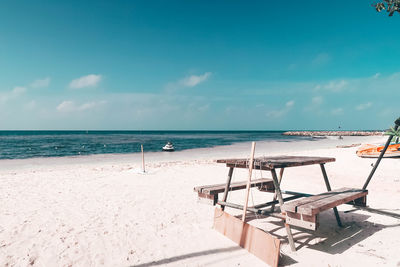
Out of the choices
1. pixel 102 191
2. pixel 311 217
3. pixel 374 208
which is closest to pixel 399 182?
→ pixel 374 208

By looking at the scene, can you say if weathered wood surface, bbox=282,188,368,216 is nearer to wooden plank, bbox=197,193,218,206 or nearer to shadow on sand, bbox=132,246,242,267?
shadow on sand, bbox=132,246,242,267

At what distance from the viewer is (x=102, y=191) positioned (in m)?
9.34

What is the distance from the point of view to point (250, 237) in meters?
4.68

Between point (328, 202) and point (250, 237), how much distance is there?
1513 mm

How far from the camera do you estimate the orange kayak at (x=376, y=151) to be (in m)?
15.9

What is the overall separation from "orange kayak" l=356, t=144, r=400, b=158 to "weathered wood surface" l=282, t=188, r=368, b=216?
13.0 meters

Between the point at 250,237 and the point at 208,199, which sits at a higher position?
the point at 208,199

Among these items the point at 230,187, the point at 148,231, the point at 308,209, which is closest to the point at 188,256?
the point at 148,231

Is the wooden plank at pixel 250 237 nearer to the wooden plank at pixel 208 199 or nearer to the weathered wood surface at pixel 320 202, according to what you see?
the wooden plank at pixel 208 199

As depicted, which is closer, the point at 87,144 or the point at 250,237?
the point at 250,237

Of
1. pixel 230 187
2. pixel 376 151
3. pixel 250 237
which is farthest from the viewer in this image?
pixel 376 151

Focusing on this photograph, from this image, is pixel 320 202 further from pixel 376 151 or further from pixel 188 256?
pixel 376 151

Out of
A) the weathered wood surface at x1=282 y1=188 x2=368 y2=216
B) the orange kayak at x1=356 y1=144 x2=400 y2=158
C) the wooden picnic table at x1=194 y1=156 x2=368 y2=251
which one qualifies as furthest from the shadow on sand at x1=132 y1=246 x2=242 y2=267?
the orange kayak at x1=356 y1=144 x2=400 y2=158

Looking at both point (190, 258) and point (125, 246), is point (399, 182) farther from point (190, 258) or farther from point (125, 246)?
point (125, 246)
